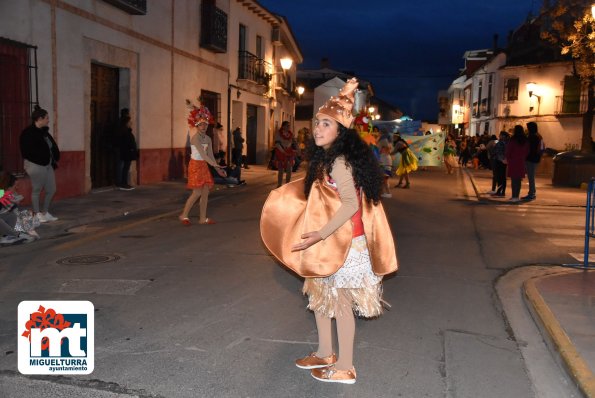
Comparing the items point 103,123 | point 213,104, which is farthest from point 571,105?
point 103,123

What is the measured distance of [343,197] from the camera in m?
3.51

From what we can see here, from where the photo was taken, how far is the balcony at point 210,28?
19.5m

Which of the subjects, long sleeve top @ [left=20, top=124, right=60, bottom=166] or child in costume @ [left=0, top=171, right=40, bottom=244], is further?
long sleeve top @ [left=20, top=124, right=60, bottom=166]

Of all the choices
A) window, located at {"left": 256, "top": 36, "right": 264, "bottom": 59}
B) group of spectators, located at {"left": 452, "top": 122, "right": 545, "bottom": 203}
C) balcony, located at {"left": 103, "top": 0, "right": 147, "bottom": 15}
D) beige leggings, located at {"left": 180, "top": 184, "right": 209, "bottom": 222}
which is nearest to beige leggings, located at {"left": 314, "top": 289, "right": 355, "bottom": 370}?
beige leggings, located at {"left": 180, "top": 184, "right": 209, "bottom": 222}

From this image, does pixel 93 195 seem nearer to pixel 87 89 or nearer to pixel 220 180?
pixel 87 89

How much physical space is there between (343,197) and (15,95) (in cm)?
926

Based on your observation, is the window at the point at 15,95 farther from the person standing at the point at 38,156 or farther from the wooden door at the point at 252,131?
the wooden door at the point at 252,131

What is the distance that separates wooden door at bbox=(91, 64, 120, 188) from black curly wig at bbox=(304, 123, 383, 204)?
456 inches

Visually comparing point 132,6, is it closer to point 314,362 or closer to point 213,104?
point 213,104

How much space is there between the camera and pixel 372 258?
3715 mm

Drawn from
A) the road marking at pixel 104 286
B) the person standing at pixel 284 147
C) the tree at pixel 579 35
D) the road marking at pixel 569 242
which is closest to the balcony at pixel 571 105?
the tree at pixel 579 35

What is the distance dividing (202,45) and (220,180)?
5.44 meters

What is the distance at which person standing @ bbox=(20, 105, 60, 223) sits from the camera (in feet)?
29.8

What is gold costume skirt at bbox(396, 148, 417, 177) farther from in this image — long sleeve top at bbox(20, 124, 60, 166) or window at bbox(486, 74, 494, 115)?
window at bbox(486, 74, 494, 115)
